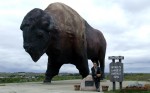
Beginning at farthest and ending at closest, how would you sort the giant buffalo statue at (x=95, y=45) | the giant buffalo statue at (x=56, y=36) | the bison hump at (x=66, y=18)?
the giant buffalo statue at (x=95, y=45), the bison hump at (x=66, y=18), the giant buffalo statue at (x=56, y=36)

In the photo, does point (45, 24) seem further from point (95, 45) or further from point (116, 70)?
point (95, 45)

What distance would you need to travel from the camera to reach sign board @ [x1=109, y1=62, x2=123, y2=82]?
21.9m

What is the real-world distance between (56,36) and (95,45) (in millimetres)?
5553

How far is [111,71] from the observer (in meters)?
22.1

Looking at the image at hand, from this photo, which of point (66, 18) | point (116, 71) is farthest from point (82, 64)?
point (116, 71)

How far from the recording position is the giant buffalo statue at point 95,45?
93.2 ft

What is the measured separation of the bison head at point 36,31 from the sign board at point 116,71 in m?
4.09

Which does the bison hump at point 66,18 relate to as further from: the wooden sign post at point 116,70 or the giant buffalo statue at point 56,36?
the wooden sign post at point 116,70

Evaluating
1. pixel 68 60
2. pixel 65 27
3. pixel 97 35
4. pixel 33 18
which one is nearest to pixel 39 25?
pixel 33 18

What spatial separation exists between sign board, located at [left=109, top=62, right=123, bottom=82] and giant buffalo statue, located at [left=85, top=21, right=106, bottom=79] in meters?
6.29

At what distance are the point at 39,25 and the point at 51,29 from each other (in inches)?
28.5

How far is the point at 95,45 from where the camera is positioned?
95.2ft

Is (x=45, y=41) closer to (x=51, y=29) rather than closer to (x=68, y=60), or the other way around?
(x=51, y=29)

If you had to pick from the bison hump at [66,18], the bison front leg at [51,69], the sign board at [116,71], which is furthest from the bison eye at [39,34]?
the bison front leg at [51,69]
